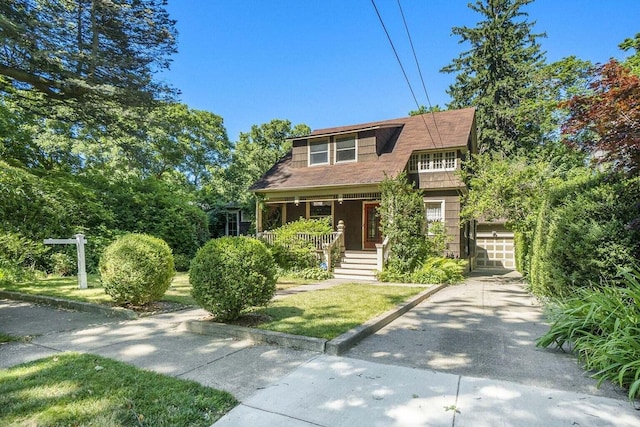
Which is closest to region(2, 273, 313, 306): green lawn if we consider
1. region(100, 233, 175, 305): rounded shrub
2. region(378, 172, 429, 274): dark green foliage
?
region(100, 233, 175, 305): rounded shrub

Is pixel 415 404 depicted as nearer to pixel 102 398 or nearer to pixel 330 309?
pixel 102 398

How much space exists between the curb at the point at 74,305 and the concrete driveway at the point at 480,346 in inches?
168

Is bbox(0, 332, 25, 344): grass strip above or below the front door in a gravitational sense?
below

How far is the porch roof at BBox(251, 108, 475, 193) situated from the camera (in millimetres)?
13422

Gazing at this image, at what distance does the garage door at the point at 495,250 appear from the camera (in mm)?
17391

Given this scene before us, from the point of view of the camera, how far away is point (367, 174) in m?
13.5

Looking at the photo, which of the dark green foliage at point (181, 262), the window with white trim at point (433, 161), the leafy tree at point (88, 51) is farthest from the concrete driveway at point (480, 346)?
the dark green foliage at point (181, 262)

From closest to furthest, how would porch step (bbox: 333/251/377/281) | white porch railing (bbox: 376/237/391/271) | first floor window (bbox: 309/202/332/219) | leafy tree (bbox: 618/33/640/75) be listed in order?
white porch railing (bbox: 376/237/391/271), porch step (bbox: 333/251/377/281), leafy tree (bbox: 618/33/640/75), first floor window (bbox: 309/202/332/219)

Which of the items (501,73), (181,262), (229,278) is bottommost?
(181,262)

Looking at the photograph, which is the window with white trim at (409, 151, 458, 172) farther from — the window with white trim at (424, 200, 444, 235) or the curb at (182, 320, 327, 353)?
the curb at (182, 320, 327, 353)

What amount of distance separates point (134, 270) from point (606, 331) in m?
6.89

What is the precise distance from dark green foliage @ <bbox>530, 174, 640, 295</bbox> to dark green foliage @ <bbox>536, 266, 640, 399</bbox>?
0.32m

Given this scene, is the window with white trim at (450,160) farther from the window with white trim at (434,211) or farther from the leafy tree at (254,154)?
the leafy tree at (254,154)

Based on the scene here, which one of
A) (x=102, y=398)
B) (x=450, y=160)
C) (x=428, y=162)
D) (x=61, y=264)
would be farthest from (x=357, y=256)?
(x=102, y=398)
